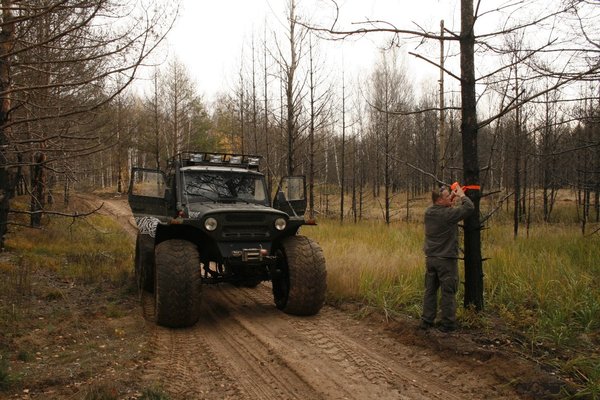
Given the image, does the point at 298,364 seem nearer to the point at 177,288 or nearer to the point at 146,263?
the point at 177,288

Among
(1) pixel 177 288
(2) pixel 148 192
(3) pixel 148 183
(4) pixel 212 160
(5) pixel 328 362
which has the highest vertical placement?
(4) pixel 212 160

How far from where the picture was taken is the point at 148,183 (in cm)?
748

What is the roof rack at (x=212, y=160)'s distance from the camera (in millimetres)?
7703

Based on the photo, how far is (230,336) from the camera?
573cm

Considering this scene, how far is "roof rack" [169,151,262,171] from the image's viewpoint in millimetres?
7703

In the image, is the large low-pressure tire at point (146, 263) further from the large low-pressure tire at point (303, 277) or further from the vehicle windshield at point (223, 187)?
the large low-pressure tire at point (303, 277)

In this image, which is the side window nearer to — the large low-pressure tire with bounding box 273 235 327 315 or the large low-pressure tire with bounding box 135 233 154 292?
the large low-pressure tire with bounding box 135 233 154 292

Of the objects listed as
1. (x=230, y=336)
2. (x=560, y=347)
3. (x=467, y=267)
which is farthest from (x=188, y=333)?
(x=560, y=347)

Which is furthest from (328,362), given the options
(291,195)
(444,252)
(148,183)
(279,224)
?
(148,183)

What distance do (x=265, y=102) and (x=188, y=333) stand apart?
13.5 metres

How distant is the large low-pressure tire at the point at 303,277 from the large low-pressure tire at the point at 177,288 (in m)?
1.31

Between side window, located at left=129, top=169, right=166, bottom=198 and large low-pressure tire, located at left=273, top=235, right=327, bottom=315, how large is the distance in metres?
2.35

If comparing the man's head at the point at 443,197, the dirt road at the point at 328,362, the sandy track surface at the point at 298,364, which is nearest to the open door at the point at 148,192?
the dirt road at the point at 328,362

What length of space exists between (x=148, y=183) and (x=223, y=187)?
1.24 meters
